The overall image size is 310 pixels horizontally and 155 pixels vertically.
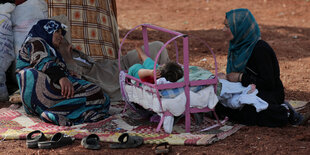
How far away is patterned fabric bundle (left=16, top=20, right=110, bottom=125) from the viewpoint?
13.7 ft

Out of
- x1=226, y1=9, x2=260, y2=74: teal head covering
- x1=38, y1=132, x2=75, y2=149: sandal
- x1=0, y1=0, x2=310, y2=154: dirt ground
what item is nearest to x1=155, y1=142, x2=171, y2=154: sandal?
x1=0, y1=0, x2=310, y2=154: dirt ground

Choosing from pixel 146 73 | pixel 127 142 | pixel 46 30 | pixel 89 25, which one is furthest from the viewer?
pixel 89 25

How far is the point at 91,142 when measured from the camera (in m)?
3.54

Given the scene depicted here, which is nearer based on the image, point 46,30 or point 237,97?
point 237,97

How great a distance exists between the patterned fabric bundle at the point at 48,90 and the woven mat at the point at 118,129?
12 cm

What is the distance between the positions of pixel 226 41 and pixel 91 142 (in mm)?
5520

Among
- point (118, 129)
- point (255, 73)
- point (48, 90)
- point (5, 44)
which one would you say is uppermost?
point (5, 44)

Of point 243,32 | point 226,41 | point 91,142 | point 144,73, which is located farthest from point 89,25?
point 226,41

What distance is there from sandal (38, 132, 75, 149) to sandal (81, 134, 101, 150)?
152 millimetres

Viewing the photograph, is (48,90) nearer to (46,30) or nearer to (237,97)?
(46,30)

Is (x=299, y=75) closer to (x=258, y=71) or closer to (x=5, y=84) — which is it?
(x=258, y=71)

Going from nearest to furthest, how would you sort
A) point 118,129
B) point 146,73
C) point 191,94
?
point 191,94 < point 146,73 < point 118,129

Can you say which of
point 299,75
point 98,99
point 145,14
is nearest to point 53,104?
point 98,99

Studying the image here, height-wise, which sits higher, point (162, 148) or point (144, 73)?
point (144, 73)
